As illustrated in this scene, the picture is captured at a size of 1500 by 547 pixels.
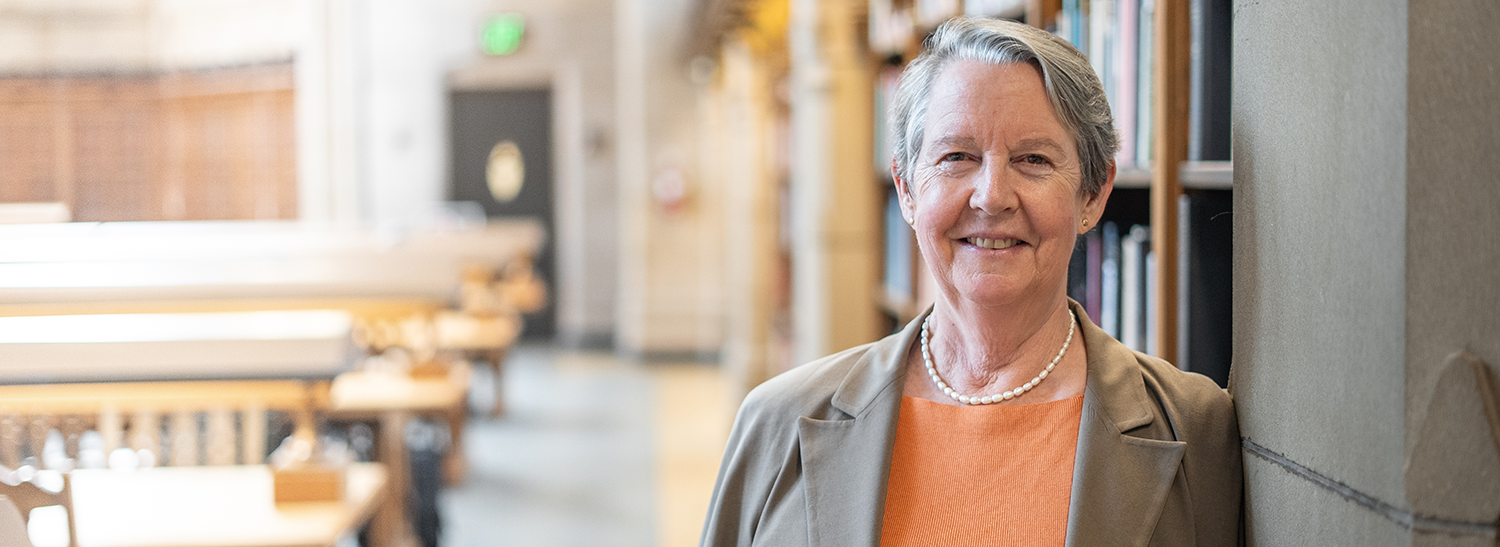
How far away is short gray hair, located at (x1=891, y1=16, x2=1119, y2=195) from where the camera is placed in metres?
1.23

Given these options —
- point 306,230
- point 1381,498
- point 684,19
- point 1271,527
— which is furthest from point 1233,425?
point 684,19

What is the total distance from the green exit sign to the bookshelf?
10245mm

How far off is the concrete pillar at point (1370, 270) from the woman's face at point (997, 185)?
7.8 inches

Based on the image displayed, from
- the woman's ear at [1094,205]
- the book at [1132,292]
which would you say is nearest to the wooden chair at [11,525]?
the woman's ear at [1094,205]

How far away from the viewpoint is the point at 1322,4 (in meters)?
1.07

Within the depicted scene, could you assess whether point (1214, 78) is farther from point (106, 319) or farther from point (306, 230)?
point (306, 230)

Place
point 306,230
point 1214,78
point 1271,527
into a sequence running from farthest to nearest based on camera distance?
point 306,230 < point 1214,78 < point 1271,527

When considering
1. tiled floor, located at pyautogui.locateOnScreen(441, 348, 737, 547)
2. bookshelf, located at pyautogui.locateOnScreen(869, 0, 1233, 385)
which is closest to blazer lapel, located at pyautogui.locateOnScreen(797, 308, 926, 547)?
bookshelf, located at pyautogui.locateOnScreen(869, 0, 1233, 385)

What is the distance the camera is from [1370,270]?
0.98 m

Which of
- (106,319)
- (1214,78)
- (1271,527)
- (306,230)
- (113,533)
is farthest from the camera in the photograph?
(306,230)

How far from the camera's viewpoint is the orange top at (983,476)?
1.28m

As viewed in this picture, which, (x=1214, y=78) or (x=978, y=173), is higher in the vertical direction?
(x=1214, y=78)

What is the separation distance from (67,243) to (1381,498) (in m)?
1.37

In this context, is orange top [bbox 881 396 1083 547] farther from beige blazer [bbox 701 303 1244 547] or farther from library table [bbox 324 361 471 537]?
library table [bbox 324 361 471 537]
